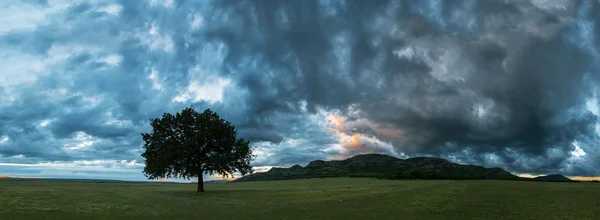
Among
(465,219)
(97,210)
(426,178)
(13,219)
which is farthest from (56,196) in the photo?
(426,178)

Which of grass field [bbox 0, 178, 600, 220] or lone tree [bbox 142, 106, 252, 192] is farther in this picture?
lone tree [bbox 142, 106, 252, 192]

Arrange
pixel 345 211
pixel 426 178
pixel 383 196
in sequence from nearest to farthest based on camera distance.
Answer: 1. pixel 345 211
2. pixel 383 196
3. pixel 426 178

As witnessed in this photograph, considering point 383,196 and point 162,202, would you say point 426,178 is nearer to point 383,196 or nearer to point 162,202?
point 383,196

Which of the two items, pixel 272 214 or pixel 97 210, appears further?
pixel 97 210

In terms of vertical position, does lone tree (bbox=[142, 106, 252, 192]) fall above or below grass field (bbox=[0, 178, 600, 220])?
above

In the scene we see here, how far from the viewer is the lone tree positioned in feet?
242

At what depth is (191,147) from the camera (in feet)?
245

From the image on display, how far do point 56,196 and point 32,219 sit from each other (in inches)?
645

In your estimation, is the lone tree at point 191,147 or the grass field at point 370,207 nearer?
the grass field at point 370,207

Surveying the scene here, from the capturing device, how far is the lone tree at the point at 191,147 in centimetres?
7381

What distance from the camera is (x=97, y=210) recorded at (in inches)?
1650

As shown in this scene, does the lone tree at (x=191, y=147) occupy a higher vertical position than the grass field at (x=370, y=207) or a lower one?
higher

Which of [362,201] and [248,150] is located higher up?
[248,150]

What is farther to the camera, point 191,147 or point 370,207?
point 191,147
